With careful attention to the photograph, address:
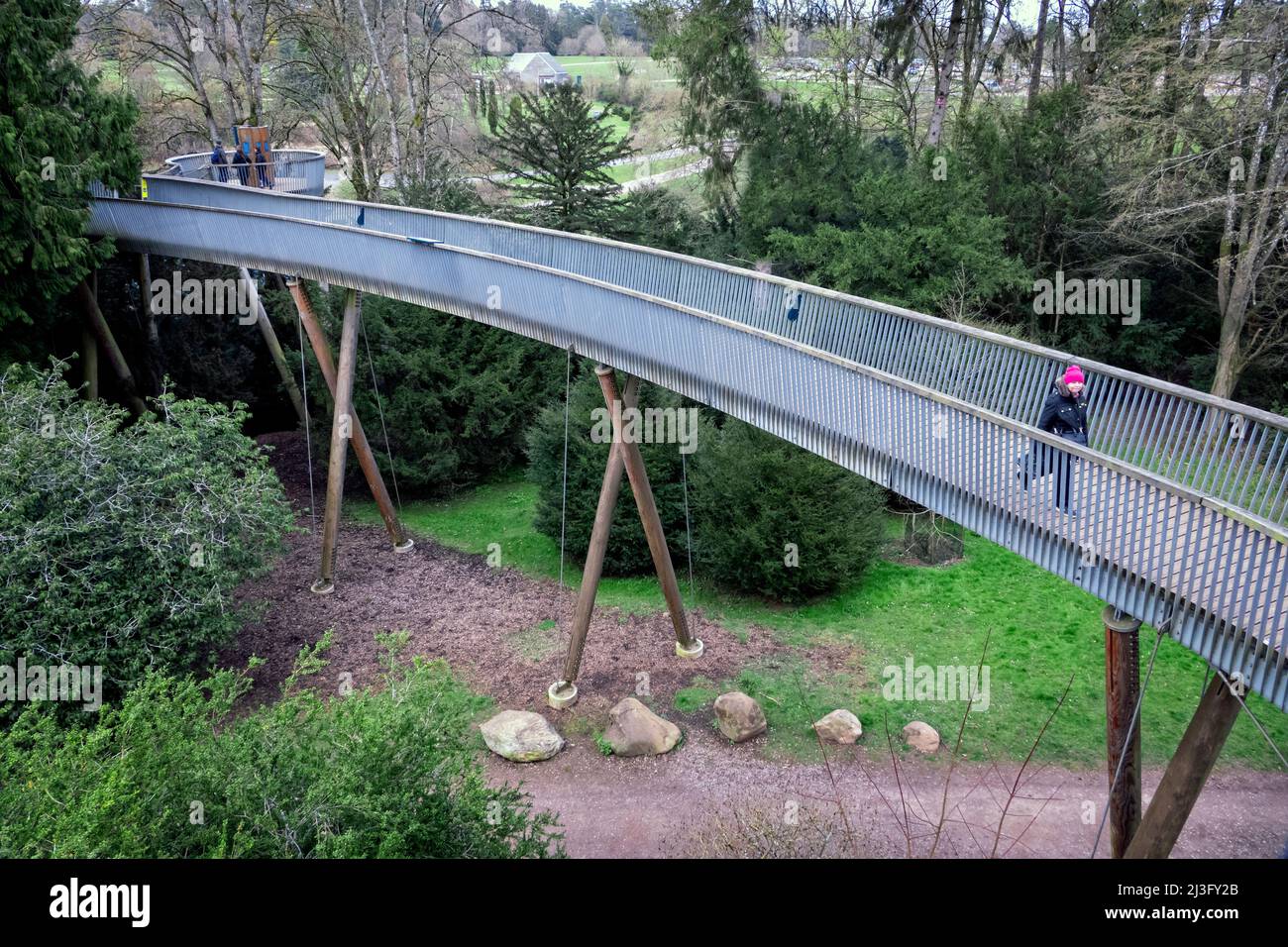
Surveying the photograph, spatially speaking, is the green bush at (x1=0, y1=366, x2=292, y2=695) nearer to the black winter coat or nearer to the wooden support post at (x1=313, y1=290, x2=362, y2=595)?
the wooden support post at (x1=313, y1=290, x2=362, y2=595)

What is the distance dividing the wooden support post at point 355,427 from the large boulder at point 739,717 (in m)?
8.43

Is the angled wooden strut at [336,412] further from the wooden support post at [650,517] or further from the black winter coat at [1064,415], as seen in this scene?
the black winter coat at [1064,415]

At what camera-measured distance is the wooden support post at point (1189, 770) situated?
712cm

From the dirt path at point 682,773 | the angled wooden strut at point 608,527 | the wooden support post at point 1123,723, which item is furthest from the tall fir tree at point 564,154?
the wooden support post at point 1123,723

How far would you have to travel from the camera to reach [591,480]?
714 inches

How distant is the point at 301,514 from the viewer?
66.9 feet

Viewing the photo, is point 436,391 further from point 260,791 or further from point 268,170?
point 260,791

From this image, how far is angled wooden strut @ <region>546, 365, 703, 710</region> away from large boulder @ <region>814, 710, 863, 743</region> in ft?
9.71

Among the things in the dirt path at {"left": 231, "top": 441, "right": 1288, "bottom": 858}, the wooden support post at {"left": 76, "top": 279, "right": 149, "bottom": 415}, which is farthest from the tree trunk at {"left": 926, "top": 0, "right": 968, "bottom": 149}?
the wooden support post at {"left": 76, "top": 279, "right": 149, "bottom": 415}

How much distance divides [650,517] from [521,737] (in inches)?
139

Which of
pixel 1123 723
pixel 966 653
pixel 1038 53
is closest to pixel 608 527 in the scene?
pixel 966 653

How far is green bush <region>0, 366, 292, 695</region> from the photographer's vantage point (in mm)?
11305
